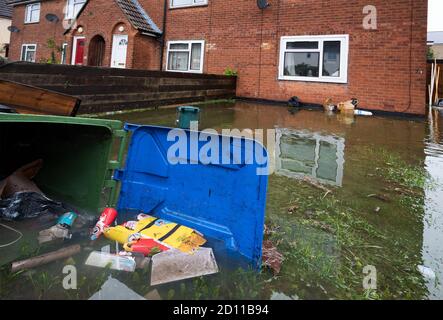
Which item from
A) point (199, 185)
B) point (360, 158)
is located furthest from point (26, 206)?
point (360, 158)

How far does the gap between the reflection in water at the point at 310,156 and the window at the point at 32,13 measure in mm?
19854

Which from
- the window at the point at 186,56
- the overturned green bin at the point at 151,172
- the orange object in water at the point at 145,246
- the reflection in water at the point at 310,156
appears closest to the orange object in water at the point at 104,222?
the overturned green bin at the point at 151,172

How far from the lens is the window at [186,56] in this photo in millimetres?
12874

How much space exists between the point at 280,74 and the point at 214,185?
9.45 m

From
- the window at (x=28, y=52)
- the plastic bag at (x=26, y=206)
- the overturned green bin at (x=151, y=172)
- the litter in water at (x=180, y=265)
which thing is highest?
the overturned green bin at (x=151, y=172)

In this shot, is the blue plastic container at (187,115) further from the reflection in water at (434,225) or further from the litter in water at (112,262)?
the reflection in water at (434,225)

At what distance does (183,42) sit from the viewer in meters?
13.1

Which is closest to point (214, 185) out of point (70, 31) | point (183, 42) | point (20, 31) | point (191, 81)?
point (191, 81)

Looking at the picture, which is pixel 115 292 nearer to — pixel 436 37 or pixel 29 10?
pixel 29 10

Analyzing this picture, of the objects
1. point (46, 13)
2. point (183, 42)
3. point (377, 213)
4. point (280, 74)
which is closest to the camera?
point (377, 213)

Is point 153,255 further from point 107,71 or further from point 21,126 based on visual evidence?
point 107,71

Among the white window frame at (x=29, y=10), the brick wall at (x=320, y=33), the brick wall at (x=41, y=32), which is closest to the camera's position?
the brick wall at (x=320, y=33)

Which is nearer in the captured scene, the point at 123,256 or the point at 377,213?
the point at 123,256
